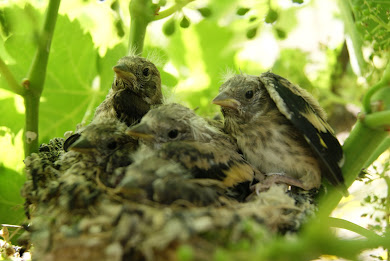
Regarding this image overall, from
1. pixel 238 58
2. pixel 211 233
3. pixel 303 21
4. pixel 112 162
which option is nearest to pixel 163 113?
pixel 112 162

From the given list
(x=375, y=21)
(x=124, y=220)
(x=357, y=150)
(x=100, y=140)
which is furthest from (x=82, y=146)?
(x=375, y=21)

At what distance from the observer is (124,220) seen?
0.55 metres

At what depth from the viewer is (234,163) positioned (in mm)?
861

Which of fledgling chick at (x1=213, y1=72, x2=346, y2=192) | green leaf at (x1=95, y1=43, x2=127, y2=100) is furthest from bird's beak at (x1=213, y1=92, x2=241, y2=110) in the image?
green leaf at (x1=95, y1=43, x2=127, y2=100)

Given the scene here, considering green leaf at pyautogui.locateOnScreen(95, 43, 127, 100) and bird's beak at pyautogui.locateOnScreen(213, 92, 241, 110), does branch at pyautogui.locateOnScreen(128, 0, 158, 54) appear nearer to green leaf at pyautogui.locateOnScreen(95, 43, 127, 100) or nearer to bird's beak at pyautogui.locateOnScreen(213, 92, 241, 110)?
green leaf at pyautogui.locateOnScreen(95, 43, 127, 100)

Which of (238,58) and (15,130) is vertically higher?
(238,58)

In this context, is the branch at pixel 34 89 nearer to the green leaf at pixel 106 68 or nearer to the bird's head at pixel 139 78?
the bird's head at pixel 139 78

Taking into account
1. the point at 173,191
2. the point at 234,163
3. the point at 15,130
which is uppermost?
the point at 15,130

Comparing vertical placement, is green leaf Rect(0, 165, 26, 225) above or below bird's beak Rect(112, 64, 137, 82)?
below

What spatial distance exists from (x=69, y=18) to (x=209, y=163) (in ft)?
2.28

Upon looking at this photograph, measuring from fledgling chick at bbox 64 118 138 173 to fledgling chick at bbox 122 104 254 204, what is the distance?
57 millimetres

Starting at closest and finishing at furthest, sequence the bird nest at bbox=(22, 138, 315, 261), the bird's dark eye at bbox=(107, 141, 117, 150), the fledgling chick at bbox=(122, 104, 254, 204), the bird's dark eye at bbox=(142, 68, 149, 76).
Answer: the bird nest at bbox=(22, 138, 315, 261) → the fledgling chick at bbox=(122, 104, 254, 204) → the bird's dark eye at bbox=(107, 141, 117, 150) → the bird's dark eye at bbox=(142, 68, 149, 76)

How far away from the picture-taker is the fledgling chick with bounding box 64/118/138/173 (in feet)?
2.67

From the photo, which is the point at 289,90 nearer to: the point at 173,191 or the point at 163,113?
the point at 163,113
